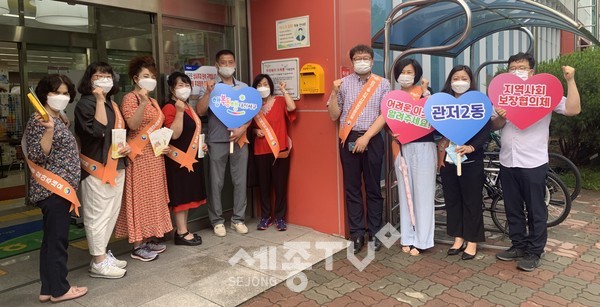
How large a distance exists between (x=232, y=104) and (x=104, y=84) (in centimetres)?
134

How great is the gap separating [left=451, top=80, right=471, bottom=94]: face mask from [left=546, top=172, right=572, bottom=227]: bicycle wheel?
1699 millimetres

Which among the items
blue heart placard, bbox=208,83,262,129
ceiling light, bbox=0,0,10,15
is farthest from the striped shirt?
ceiling light, bbox=0,0,10,15

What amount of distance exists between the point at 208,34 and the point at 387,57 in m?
1.94

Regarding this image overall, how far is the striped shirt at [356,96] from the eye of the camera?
4332 millimetres

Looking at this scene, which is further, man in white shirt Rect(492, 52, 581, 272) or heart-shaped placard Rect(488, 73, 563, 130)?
man in white shirt Rect(492, 52, 581, 272)

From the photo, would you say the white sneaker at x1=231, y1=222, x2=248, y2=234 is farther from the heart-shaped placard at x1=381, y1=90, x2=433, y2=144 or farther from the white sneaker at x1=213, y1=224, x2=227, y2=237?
the heart-shaped placard at x1=381, y1=90, x2=433, y2=144

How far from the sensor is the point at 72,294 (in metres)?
3.39

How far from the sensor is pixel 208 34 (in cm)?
510

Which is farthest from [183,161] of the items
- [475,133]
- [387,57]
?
[475,133]

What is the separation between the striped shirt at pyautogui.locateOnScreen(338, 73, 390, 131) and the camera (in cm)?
433

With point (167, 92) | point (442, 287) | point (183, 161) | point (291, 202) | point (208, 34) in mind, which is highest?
point (208, 34)

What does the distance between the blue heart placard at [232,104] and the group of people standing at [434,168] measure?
31.9 inches

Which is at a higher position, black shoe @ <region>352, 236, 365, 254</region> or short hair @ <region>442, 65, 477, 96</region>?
short hair @ <region>442, 65, 477, 96</region>

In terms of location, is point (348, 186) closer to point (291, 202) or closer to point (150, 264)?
point (291, 202)
